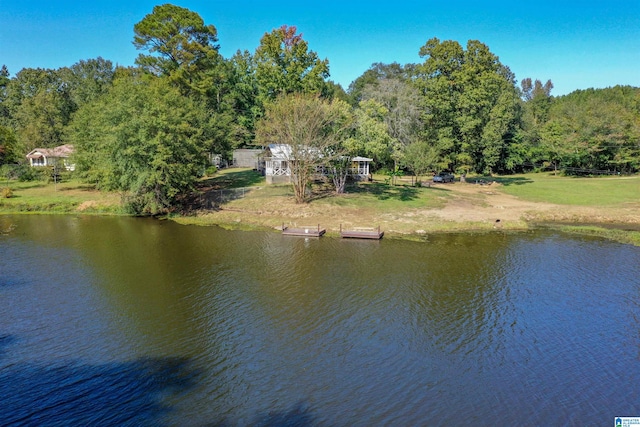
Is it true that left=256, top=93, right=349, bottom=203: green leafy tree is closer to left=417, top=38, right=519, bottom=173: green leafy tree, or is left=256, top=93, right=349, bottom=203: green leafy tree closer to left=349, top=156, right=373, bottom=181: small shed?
left=349, top=156, right=373, bottom=181: small shed

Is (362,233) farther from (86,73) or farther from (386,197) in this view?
(86,73)

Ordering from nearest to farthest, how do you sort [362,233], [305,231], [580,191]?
[362,233], [305,231], [580,191]

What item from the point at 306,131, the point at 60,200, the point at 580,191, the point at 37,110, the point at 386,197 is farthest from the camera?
the point at 37,110

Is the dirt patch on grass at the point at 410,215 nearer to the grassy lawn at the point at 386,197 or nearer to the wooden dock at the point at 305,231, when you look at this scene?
the grassy lawn at the point at 386,197

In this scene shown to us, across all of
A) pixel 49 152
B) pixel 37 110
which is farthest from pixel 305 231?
pixel 37 110

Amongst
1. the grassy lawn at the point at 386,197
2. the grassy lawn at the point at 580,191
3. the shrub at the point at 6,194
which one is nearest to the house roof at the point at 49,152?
the shrub at the point at 6,194

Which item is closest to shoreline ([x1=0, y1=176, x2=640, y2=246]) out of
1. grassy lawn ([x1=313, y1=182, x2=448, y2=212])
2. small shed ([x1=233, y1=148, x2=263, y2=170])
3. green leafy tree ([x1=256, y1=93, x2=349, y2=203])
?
grassy lawn ([x1=313, y1=182, x2=448, y2=212])
